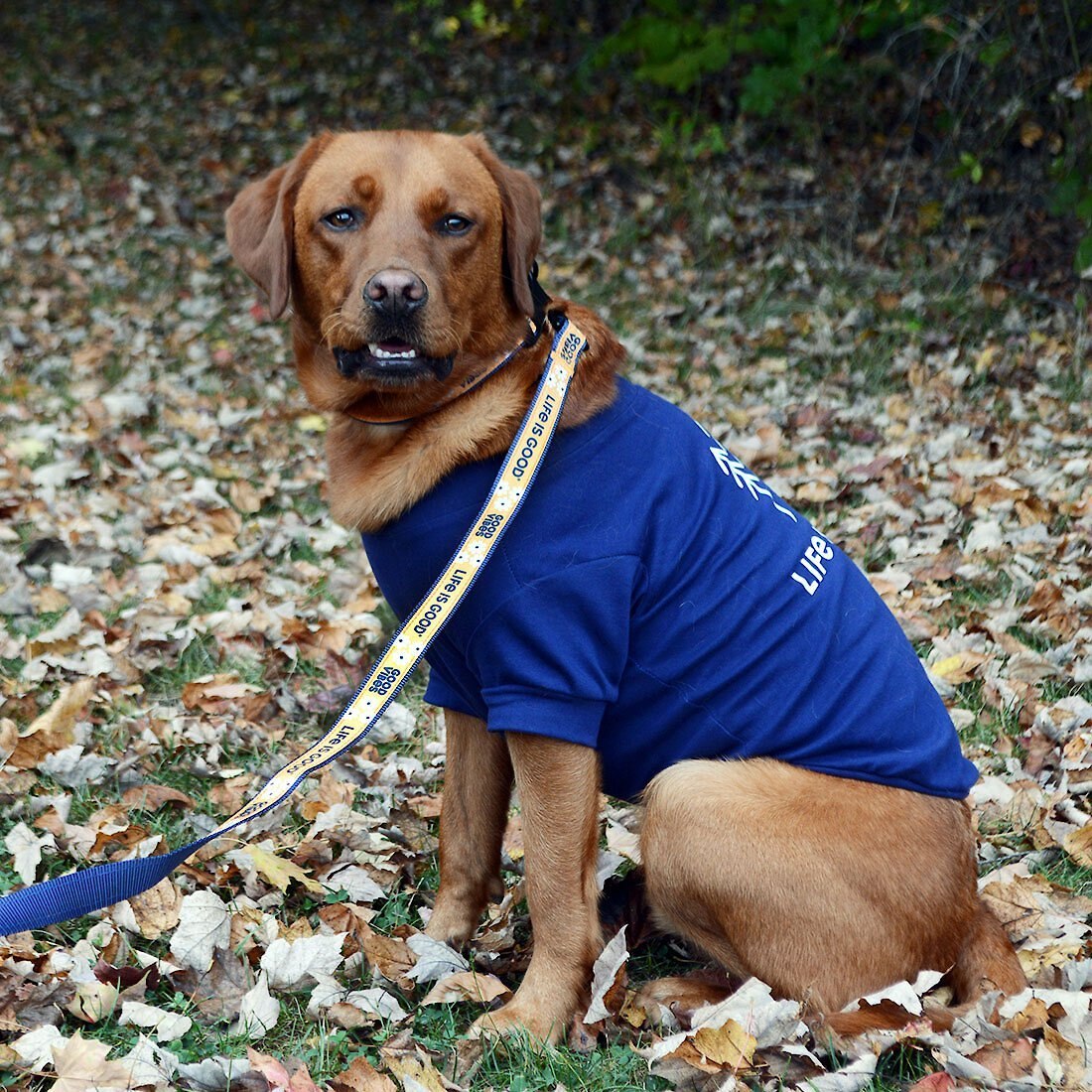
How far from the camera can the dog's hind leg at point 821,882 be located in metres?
2.78

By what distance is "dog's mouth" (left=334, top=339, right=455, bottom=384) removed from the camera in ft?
10.1

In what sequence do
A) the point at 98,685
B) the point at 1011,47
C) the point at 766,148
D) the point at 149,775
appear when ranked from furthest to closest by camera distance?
the point at 766,148
the point at 1011,47
the point at 98,685
the point at 149,775

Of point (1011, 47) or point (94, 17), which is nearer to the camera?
point (1011, 47)

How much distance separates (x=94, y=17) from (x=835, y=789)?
16.2m

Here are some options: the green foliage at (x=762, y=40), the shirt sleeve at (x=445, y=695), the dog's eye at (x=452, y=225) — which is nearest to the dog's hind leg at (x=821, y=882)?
the shirt sleeve at (x=445, y=695)

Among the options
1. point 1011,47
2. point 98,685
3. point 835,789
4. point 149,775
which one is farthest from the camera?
point 1011,47

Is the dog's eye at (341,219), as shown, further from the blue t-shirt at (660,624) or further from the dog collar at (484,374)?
the blue t-shirt at (660,624)

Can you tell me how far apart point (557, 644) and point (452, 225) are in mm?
1185

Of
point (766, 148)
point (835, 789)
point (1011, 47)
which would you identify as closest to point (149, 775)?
point (835, 789)

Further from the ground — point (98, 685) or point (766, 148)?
point (766, 148)

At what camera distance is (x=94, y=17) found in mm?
15828

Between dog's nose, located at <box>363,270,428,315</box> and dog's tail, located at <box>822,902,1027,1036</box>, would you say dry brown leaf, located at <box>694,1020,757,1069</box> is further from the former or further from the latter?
dog's nose, located at <box>363,270,428,315</box>

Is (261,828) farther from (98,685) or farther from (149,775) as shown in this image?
(98,685)

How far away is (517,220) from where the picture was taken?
11.0ft
